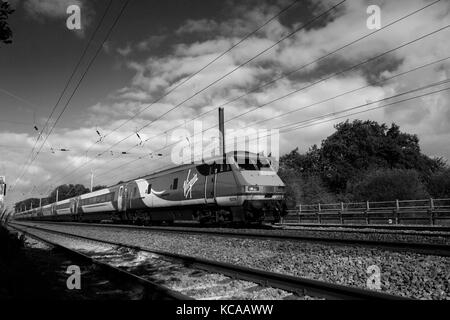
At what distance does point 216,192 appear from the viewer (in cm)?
1620

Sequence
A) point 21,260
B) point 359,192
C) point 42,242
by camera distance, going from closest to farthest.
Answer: point 21,260 < point 42,242 < point 359,192

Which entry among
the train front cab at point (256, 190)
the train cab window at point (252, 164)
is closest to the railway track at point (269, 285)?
the train front cab at point (256, 190)

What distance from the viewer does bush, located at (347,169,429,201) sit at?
115 ft

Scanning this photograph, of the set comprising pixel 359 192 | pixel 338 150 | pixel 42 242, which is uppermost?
pixel 338 150

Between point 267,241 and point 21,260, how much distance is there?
652cm

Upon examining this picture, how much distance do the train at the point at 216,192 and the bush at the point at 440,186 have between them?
2945 cm

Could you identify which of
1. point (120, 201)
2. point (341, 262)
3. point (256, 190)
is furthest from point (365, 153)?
point (341, 262)

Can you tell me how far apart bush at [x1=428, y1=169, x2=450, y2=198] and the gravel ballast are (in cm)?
3497

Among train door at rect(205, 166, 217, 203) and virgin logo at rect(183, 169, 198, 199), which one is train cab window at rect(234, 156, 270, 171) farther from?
virgin logo at rect(183, 169, 198, 199)

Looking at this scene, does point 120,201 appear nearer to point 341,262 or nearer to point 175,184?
point 175,184

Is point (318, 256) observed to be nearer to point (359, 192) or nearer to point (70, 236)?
point (70, 236)

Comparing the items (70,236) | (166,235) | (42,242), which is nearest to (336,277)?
(166,235)

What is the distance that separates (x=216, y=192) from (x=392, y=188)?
25026 millimetres
